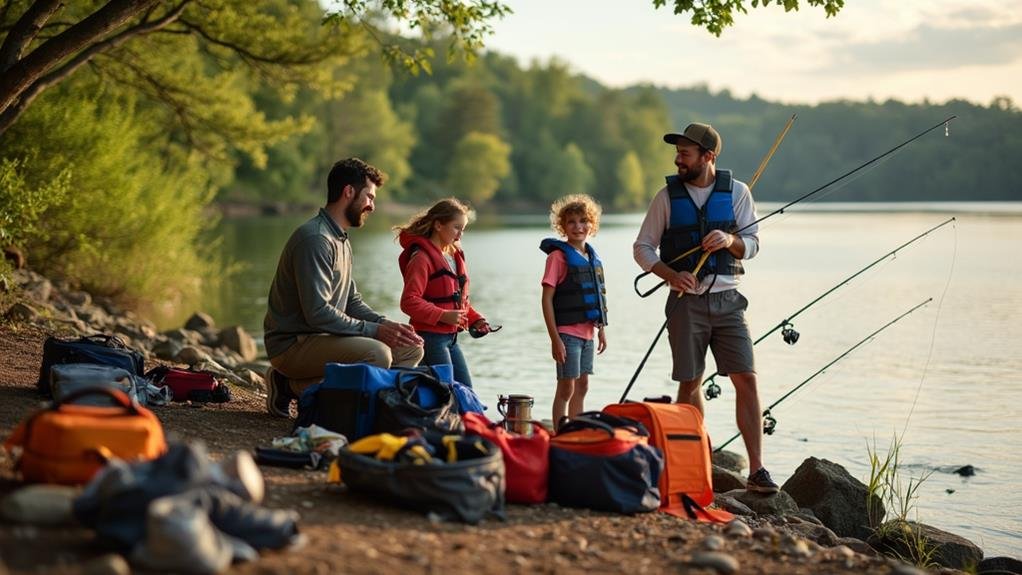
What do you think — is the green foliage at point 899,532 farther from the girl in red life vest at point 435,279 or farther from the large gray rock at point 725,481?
the girl in red life vest at point 435,279

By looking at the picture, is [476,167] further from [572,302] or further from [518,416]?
[518,416]

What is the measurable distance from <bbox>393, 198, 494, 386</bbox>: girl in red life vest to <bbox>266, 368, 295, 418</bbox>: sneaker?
0.85 metres

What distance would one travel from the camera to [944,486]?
9.12 meters

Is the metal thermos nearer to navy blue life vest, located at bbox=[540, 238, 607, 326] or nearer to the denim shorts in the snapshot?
the denim shorts

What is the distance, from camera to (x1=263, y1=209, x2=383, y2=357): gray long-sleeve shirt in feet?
22.3

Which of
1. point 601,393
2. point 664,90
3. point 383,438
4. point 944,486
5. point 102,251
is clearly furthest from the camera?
point 664,90

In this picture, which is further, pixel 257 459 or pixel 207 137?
pixel 207 137

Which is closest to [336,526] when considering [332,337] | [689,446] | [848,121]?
[689,446]

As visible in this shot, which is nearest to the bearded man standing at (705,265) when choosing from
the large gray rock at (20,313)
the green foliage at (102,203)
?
the large gray rock at (20,313)

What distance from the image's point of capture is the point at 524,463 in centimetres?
539

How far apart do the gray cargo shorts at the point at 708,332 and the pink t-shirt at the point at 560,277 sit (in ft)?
2.13

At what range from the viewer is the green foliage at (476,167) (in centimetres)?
8462

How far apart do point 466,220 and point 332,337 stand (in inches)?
46.6

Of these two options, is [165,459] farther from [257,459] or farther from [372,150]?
[372,150]
